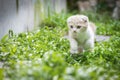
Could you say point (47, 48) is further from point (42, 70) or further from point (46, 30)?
point (42, 70)

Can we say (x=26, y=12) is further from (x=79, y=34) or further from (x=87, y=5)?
(x=87, y=5)

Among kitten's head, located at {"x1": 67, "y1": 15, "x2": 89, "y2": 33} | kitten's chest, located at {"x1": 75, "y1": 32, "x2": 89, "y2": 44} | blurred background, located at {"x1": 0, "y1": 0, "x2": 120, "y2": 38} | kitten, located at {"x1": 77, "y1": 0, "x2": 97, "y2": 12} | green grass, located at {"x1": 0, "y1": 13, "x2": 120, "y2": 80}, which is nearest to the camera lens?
green grass, located at {"x1": 0, "y1": 13, "x2": 120, "y2": 80}

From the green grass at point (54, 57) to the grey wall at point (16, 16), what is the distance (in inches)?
8.6

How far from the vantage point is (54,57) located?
503 cm

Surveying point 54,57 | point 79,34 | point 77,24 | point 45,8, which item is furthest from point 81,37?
point 45,8

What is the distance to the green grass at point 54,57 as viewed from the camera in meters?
4.67

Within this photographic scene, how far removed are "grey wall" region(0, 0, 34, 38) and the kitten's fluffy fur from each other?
58.8 inches

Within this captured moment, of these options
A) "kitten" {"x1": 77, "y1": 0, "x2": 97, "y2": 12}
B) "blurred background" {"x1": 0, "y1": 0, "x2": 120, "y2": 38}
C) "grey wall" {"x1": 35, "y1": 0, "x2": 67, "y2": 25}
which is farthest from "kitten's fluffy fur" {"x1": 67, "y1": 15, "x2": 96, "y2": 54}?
"kitten" {"x1": 77, "y1": 0, "x2": 97, "y2": 12}

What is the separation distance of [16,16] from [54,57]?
406 cm

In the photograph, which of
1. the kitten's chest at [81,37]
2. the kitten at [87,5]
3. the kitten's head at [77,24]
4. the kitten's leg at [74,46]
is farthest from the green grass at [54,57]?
the kitten at [87,5]

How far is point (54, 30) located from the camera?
378 inches

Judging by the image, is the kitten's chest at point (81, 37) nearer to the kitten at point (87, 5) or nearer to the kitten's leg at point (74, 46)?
the kitten's leg at point (74, 46)

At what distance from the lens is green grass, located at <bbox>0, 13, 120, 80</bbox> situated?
4673 millimetres

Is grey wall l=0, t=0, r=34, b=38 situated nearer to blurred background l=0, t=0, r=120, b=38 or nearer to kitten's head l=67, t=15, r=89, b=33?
blurred background l=0, t=0, r=120, b=38
